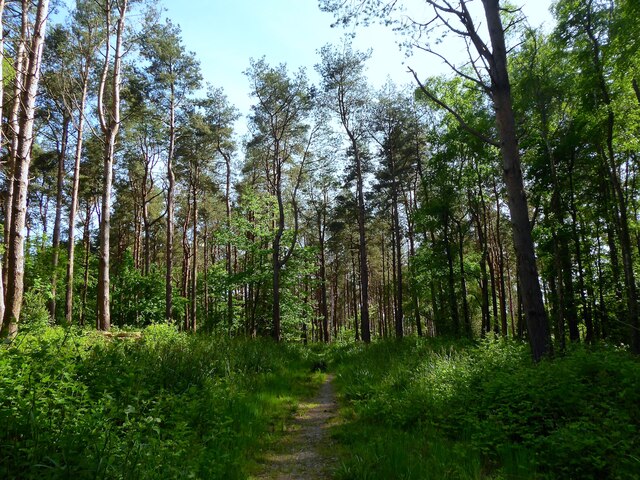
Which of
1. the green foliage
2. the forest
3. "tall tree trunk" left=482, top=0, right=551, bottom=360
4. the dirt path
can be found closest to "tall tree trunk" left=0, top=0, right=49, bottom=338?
the forest

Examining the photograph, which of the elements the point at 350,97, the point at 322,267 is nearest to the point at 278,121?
the point at 350,97

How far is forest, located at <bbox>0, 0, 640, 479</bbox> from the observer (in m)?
4.06

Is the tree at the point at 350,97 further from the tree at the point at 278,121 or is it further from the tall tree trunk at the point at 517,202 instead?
the tall tree trunk at the point at 517,202

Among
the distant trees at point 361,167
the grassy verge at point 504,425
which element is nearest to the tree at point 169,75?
the distant trees at point 361,167

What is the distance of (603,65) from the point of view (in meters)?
10.4

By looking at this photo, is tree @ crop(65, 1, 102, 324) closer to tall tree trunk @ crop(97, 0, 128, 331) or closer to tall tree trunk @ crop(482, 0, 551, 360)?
tall tree trunk @ crop(97, 0, 128, 331)

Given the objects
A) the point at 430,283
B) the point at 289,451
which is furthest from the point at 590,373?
the point at 430,283

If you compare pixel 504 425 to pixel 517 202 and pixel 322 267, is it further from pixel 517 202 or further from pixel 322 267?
pixel 322 267

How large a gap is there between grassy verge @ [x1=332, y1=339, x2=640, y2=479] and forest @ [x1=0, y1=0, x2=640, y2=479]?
0.12 feet

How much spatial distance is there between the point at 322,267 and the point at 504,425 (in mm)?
25867

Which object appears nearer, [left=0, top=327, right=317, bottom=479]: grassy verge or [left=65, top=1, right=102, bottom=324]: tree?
[left=0, top=327, right=317, bottom=479]: grassy verge

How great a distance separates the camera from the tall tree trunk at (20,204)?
792 centimetres

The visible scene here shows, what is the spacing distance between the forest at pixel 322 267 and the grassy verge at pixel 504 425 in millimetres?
37

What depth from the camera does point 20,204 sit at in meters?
8.38
